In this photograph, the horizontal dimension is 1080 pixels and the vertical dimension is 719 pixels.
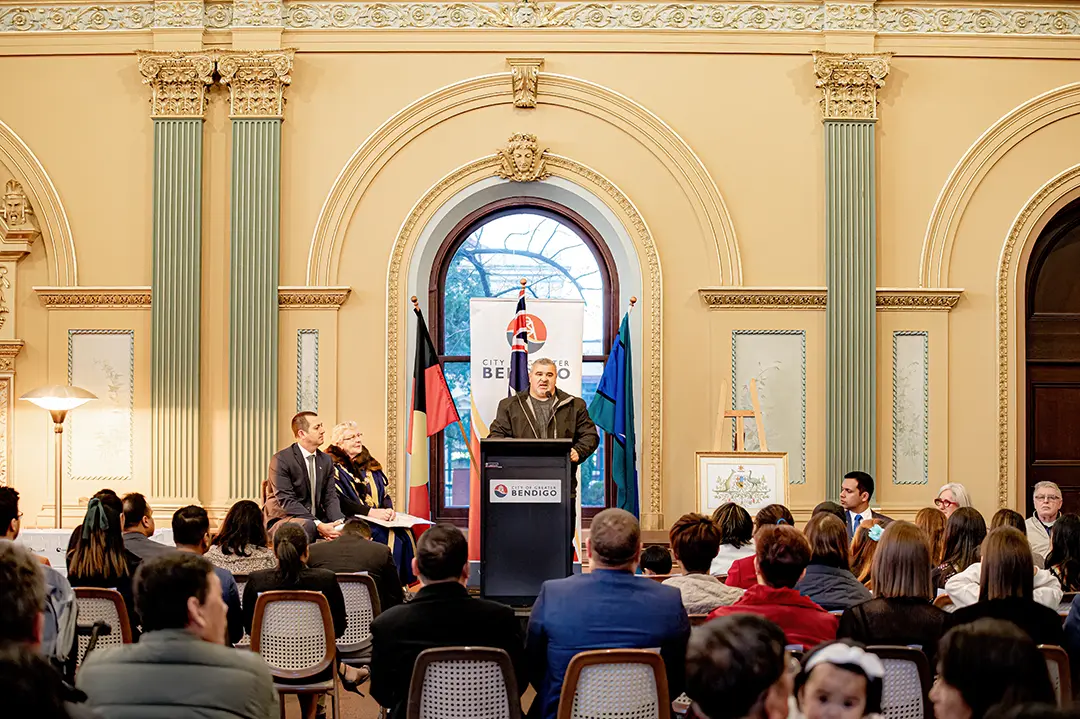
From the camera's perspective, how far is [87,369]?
933 centimetres

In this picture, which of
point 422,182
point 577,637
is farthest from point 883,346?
point 577,637

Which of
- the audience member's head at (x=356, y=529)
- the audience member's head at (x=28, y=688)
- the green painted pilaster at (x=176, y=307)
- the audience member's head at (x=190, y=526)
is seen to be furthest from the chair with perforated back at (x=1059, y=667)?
the green painted pilaster at (x=176, y=307)

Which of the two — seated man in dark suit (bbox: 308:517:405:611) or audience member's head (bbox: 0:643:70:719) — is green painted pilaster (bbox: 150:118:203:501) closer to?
seated man in dark suit (bbox: 308:517:405:611)

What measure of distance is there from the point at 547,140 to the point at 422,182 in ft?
3.61

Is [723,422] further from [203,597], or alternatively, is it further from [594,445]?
[203,597]

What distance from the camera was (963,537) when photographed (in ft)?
17.4

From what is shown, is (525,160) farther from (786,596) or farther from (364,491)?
(786,596)

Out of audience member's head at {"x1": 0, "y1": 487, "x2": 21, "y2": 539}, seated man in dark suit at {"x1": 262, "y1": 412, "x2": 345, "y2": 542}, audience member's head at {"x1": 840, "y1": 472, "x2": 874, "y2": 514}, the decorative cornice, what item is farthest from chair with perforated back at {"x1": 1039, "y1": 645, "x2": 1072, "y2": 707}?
the decorative cornice

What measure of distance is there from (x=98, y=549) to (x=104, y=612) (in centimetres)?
45

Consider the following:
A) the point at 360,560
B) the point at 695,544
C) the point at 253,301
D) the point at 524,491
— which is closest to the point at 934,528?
the point at 695,544

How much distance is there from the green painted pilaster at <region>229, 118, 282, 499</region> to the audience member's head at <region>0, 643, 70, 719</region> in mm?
7184

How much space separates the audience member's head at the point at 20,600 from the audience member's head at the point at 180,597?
254mm

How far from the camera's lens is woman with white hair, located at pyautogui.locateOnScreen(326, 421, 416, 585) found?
25.1 feet

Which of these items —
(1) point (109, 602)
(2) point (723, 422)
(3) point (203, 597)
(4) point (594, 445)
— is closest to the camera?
(3) point (203, 597)
